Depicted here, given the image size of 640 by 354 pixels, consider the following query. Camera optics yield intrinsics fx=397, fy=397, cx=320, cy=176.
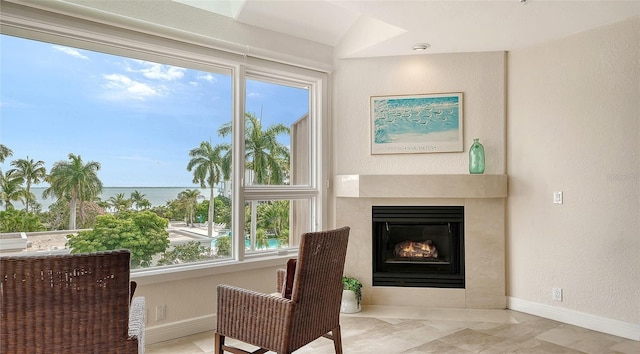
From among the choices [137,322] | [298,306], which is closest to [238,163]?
[298,306]

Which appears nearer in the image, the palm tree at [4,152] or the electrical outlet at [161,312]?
the palm tree at [4,152]

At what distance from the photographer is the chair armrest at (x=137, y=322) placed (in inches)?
70.4

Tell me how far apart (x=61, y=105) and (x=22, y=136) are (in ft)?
1.05

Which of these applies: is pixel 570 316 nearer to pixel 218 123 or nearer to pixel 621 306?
pixel 621 306

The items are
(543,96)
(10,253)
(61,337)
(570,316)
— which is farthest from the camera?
(543,96)

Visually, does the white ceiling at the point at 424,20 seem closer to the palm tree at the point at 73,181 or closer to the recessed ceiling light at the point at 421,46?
the recessed ceiling light at the point at 421,46

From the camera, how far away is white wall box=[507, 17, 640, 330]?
310 centimetres

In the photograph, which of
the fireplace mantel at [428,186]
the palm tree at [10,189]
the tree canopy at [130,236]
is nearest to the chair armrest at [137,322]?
the tree canopy at [130,236]

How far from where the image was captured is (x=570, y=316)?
11.1 ft

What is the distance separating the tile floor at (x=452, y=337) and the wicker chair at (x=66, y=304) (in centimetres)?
127

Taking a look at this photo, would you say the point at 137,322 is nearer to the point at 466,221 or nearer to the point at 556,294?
the point at 466,221

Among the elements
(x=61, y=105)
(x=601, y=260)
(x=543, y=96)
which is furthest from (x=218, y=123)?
(x=601, y=260)

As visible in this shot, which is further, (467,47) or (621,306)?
(467,47)

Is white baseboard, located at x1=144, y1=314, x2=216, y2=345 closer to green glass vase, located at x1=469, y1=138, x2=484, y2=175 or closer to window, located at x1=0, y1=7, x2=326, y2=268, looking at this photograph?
window, located at x1=0, y1=7, x2=326, y2=268
